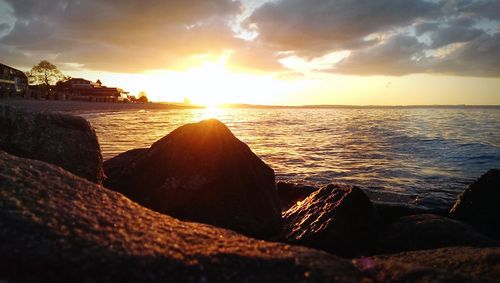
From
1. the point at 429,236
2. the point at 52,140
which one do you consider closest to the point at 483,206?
the point at 429,236

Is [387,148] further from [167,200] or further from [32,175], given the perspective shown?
[32,175]

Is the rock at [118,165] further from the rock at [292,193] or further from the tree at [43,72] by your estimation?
the tree at [43,72]

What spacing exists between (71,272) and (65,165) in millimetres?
2824

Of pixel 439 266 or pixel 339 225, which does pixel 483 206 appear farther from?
pixel 439 266

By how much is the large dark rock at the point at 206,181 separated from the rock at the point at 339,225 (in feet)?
1.28

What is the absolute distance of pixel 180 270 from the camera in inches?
77.6

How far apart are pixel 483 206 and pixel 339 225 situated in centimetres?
265

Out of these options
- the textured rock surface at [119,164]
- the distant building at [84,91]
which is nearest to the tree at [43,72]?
the distant building at [84,91]

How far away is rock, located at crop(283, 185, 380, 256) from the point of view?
4.70 meters

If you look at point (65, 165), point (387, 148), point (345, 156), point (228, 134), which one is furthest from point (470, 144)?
point (65, 165)

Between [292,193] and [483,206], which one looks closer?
[483,206]

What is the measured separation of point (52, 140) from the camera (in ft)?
14.8

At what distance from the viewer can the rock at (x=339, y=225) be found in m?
4.70

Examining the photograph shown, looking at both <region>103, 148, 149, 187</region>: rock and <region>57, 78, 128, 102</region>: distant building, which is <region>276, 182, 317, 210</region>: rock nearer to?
<region>103, 148, 149, 187</region>: rock
